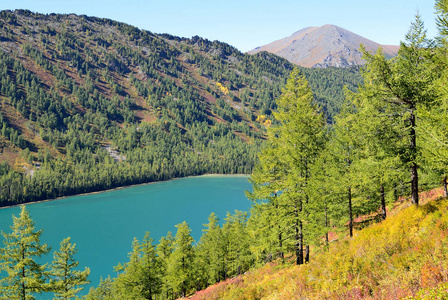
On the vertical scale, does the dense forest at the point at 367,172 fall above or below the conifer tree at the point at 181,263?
above

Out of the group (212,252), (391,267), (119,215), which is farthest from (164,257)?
(119,215)

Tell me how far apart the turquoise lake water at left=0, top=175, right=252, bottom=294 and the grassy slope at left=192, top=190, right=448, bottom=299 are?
66.8m

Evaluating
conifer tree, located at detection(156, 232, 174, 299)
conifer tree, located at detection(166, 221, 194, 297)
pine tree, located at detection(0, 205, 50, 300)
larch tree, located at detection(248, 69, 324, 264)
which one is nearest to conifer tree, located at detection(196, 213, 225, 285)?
conifer tree, located at detection(166, 221, 194, 297)

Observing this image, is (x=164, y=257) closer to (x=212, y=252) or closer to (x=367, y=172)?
(x=212, y=252)

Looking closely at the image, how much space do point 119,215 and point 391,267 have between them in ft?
404

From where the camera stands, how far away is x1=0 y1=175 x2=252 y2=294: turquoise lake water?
79.2 m

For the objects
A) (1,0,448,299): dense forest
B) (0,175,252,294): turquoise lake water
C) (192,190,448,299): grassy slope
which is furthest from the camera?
(0,175,252,294): turquoise lake water

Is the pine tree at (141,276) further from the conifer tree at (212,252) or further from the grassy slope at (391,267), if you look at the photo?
the grassy slope at (391,267)

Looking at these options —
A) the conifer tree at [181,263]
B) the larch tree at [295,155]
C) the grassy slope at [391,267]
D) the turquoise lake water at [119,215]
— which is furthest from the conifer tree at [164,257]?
the grassy slope at [391,267]

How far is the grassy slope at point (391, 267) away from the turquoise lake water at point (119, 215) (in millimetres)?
66817

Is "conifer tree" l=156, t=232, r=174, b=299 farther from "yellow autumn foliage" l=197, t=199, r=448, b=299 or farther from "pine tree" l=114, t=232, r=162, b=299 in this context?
"yellow autumn foliage" l=197, t=199, r=448, b=299

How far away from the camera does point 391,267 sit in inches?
316

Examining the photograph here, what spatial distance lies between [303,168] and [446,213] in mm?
7305

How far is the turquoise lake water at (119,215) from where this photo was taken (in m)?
79.2
